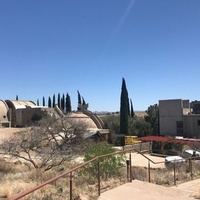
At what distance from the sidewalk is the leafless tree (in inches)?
457

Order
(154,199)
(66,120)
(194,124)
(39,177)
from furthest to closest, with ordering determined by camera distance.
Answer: (194,124) → (66,120) → (39,177) → (154,199)

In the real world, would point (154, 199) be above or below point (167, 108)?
below

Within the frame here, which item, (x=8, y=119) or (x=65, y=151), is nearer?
(x=65, y=151)

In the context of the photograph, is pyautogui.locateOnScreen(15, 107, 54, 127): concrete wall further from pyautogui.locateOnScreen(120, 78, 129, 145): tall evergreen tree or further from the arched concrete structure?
pyautogui.locateOnScreen(120, 78, 129, 145): tall evergreen tree

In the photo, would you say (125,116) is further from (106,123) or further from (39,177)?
(39,177)

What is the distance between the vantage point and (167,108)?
50.2m

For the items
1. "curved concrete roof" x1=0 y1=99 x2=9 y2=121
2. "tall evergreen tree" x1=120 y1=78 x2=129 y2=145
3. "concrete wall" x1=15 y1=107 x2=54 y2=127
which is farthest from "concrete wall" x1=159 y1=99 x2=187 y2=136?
"curved concrete roof" x1=0 y1=99 x2=9 y2=121

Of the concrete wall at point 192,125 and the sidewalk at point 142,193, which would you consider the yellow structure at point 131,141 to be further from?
the sidewalk at point 142,193

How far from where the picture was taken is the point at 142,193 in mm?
7934

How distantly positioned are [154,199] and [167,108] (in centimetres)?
4387

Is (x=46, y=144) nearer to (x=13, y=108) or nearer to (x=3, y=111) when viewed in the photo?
(x=3, y=111)

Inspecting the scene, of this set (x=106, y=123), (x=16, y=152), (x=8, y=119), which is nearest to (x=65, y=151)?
(x=16, y=152)

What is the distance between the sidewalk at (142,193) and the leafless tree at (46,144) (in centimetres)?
1161

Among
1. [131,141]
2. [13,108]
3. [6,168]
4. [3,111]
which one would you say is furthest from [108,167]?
[13,108]
